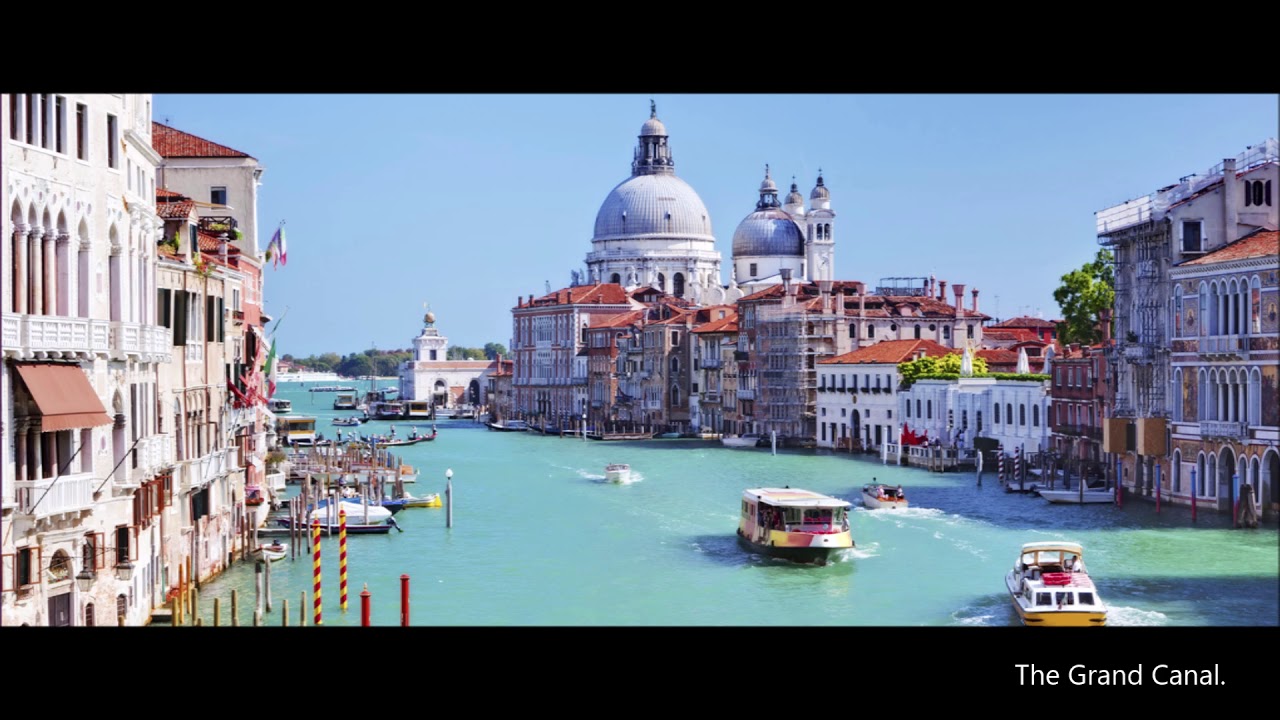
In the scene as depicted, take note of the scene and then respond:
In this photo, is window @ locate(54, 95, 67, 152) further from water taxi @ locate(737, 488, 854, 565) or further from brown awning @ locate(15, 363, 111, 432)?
water taxi @ locate(737, 488, 854, 565)

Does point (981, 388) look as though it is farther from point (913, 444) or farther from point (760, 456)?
point (760, 456)

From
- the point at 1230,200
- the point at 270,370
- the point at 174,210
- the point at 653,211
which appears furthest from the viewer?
the point at 653,211

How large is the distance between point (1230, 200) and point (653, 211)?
33607mm

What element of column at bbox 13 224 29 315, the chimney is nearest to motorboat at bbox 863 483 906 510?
the chimney

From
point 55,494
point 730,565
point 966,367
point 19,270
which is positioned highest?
point 19,270

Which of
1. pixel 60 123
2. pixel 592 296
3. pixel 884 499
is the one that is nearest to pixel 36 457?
pixel 60 123

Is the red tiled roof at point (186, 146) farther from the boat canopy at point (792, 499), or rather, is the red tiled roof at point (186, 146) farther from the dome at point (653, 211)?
the dome at point (653, 211)

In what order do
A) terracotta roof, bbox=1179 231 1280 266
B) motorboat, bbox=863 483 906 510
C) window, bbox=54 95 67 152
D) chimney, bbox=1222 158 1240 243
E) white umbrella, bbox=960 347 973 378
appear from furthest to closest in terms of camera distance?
white umbrella, bbox=960 347 973 378, motorboat, bbox=863 483 906 510, chimney, bbox=1222 158 1240 243, terracotta roof, bbox=1179 231 1280 266, window, bbox=54 95 67 152

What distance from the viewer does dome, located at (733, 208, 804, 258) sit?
144 feet

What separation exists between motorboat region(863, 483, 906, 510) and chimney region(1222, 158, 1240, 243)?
12.1 feet

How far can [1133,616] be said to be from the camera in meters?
9.84

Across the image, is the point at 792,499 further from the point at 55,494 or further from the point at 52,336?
the point at 52,336

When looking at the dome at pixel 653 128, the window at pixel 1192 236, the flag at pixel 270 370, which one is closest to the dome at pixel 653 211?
the dome at pixel 653 128
